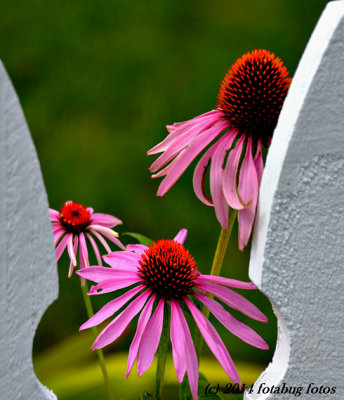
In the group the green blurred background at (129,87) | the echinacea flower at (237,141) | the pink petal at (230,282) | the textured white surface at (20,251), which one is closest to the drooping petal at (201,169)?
the echinacea flower at (237,141)

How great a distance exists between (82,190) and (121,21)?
0.68 metres

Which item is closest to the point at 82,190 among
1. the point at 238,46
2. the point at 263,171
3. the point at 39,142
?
the point at 39,142

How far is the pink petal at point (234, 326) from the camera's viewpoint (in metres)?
0.74

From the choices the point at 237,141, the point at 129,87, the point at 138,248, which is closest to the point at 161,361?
the point at 138,248

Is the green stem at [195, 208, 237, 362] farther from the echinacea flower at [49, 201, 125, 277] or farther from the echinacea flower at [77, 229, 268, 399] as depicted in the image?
the echinacea flower at [49, 201, 125, 277]

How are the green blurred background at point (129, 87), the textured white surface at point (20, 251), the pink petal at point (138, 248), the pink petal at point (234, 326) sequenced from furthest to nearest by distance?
the green blurred background at point (129, 87) → the pink petal at point (138, 248) → the pink petal at point (234, 326) → the textured white surface at point (20, 251)

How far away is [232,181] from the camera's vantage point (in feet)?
2.47

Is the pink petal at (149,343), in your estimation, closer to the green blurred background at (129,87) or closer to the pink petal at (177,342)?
the pink petal at (177,342)

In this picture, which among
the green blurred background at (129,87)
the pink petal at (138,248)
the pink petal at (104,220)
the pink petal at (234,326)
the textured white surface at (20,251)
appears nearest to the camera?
the textured white surface at (20,251)

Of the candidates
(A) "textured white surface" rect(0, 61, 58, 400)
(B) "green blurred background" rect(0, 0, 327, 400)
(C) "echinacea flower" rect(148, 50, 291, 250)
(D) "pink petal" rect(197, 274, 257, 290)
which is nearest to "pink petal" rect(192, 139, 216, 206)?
(C) "echinacea flower" rect(148, 50, 291, 250)

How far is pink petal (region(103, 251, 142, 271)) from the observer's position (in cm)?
82

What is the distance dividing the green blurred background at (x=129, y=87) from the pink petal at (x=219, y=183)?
1035mm

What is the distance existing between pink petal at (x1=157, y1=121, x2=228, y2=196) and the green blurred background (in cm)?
102

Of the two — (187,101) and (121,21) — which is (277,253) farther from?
(121,21)
